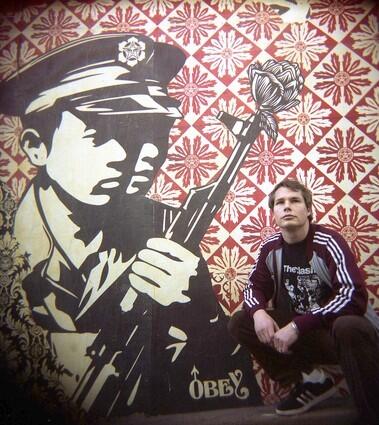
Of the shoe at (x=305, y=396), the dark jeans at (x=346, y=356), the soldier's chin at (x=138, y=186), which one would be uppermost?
the soldier's chin at (x=138, y=186)

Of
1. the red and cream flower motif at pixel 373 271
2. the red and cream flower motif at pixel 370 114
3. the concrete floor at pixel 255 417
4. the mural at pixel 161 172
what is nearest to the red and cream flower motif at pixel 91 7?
the mural at pixel 161 172

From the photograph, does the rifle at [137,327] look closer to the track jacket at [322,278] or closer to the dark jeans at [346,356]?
the track jacket at [322,278]

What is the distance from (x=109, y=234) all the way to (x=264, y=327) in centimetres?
88

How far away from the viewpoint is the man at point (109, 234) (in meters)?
1.72

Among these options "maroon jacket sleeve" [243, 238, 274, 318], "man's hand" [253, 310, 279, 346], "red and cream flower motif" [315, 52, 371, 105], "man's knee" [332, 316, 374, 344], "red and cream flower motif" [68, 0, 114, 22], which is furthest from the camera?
"red and cream flower motif" [68, 0, 114, 22]

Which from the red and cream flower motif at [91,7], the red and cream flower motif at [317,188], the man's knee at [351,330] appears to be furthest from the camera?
the red and cream flower motif at [91,7]

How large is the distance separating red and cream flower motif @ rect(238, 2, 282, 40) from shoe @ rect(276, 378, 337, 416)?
175 centimetres

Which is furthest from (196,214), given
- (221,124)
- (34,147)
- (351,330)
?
(34,147)

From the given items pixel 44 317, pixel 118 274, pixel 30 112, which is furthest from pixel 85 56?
pixel 44 317

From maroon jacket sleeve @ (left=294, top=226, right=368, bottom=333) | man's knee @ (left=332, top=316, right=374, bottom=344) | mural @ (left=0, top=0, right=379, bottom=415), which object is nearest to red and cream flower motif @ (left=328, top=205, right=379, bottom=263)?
mural @ (left=0, top=0, right=379, bottom=415)

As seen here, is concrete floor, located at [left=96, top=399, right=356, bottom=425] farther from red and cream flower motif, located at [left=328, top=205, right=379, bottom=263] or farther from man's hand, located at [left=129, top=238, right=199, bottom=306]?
red and cream flower motif, located at [left=328, top=205, right=379, bottom=263]

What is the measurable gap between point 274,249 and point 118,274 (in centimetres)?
78

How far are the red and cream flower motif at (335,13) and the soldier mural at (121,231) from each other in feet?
1.07

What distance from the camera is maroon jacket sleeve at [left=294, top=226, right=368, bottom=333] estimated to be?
1499 millimetres
